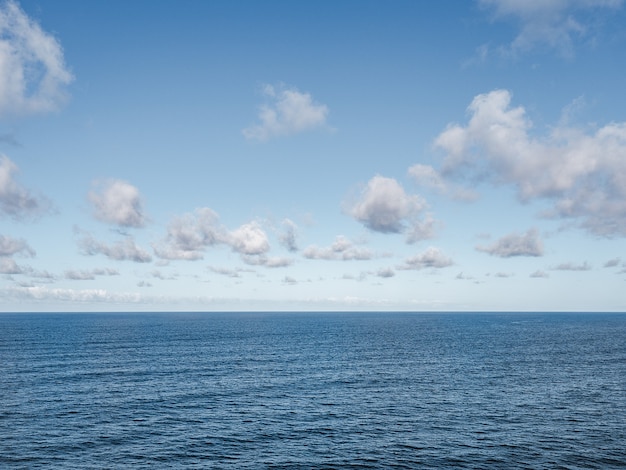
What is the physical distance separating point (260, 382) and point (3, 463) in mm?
50150

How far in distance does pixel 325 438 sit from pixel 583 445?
3232 centimetres

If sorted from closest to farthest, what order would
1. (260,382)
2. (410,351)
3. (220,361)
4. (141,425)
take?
(141,425) < (260,382) < (220,361) < (410,351)

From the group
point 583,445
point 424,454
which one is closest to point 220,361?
point 424,454

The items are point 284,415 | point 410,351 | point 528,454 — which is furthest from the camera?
point 410,351

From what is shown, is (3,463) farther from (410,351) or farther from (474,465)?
(410,351)

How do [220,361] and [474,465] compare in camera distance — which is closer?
[474,465]

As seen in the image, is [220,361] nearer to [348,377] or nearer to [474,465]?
[348,377]

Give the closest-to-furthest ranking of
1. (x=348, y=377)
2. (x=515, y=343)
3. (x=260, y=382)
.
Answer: (x=260, y=382)
(x=348, y=377)
(x=515, y=343)

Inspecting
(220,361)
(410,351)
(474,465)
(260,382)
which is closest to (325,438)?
(474,465)

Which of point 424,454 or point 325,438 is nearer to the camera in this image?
point 424,454

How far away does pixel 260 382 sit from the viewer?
9600 centimetres

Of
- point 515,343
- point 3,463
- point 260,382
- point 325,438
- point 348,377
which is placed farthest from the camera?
point 515,343

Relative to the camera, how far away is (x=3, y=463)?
170ft

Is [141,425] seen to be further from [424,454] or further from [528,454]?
[528,454]
